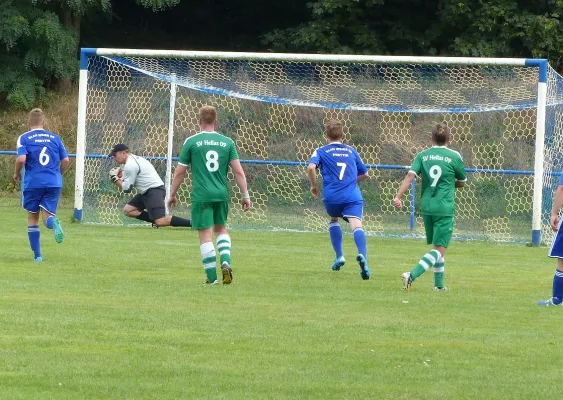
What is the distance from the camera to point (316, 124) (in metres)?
22.3

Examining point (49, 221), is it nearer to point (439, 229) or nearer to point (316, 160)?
point (316, 160)

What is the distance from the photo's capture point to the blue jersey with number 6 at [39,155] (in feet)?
44.1

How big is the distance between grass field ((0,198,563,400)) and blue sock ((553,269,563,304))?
0.69 ft

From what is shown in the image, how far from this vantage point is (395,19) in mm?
32344

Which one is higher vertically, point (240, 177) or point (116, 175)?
point (240, 177)

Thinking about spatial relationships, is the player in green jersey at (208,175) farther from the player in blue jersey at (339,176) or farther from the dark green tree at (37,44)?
the dark green tree at (37,44)

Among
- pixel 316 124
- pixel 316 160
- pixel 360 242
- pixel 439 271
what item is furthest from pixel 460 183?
pixel 316 124

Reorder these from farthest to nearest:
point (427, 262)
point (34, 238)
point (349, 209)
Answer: point (34, 238) → point (349, 209) → point (427, 262)

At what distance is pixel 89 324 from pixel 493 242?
11372 mm

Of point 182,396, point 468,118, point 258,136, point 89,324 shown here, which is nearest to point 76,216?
point 258,136

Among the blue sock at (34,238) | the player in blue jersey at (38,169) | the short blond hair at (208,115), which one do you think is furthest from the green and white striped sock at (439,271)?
the blue sock at (34,238)

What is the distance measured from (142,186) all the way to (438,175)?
25.3 feet

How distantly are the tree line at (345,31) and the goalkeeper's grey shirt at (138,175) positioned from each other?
491 inches

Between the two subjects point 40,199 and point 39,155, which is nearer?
point 39,155
